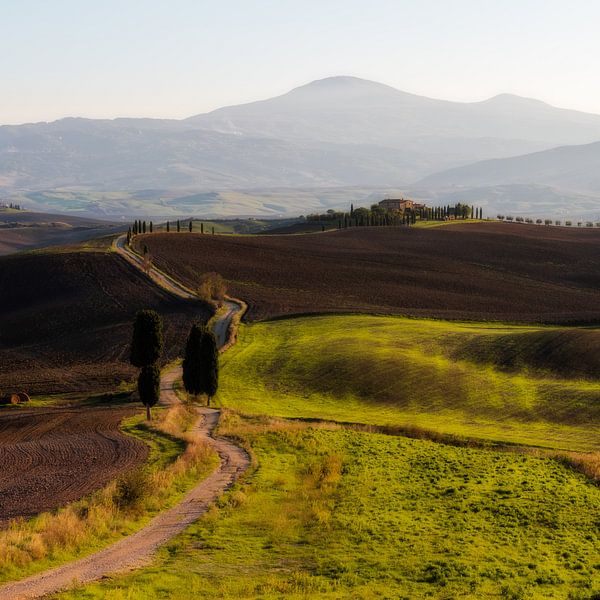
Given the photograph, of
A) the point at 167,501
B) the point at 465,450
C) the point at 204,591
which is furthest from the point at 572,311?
the point at 204,591

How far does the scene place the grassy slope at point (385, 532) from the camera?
2825cm

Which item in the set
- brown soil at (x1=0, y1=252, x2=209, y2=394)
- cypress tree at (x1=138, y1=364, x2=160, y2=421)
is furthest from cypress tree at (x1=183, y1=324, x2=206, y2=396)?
brown soil at (x1=0, y1=252, x2=209, y2=394)

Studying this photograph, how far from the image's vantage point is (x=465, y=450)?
51844 millimetres

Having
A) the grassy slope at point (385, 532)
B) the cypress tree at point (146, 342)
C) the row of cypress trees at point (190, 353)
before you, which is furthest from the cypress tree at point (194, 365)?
the grassy slope at point (385, 532)

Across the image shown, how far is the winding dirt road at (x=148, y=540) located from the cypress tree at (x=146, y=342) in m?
8.82

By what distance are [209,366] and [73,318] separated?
40.7m

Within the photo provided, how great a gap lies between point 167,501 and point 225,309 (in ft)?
219

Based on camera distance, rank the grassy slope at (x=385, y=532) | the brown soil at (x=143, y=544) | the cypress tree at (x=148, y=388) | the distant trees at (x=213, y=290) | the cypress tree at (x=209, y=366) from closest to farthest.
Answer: the brown soil at (x=143, y=544) < the grassy slope at (x=385, y=532) < the cypress tree at (x=148, y=388) < the cypress tree at (x=209, y=366) < the distant trees at (x=213, y=290)

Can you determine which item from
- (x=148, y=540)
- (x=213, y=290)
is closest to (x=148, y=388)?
(x=148, y=540)

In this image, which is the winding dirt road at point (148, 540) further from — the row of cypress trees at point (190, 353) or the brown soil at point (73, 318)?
the brown soil at point (73, 318)

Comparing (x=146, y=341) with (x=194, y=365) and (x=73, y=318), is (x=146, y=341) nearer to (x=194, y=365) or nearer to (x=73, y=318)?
(x=194, y=365)

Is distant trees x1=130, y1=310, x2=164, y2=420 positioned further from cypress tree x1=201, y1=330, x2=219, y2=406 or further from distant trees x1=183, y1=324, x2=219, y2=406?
cypress tree x1=201, y1=330, x2=219, y2=406

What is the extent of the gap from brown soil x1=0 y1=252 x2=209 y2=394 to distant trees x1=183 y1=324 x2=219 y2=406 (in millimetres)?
10190

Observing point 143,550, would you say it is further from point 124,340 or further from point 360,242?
point 360,242
